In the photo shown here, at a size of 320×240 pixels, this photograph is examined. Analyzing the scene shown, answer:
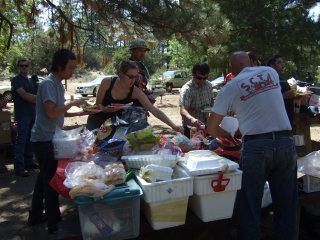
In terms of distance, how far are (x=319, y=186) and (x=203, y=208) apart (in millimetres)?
1034

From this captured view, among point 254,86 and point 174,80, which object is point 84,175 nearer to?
point 254,86

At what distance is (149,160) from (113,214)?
1.34ft

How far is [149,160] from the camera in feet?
6.64

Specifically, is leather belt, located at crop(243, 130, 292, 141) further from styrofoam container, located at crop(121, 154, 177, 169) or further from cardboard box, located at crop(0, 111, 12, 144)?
cardboard box, located at crop(0, 111, 12, 144)

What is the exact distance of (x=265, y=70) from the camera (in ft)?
6.91

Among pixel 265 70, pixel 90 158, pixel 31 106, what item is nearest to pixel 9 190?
pixel 31 106

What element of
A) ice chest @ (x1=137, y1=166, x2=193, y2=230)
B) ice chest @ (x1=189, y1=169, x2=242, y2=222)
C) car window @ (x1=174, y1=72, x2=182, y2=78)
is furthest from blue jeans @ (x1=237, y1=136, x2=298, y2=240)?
car window @ (x1=174, y1=72, x2=182, y2=78)

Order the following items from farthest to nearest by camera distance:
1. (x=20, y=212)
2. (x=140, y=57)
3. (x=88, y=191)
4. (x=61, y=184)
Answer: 1. (x=140, y=57)
2. (x=20, y=212)
3. (x=61, y=184)
4. (x=88, y=191)

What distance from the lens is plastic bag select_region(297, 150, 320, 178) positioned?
2.32 metres

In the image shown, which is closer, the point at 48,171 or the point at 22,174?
the point at 48,171

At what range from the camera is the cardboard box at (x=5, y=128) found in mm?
4750

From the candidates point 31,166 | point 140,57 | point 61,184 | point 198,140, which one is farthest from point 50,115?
point 31,166

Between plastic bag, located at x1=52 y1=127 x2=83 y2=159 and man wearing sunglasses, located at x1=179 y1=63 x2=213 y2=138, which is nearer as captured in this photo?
plastic bag, located at x1=52 y1=127 x2=83 y2=159

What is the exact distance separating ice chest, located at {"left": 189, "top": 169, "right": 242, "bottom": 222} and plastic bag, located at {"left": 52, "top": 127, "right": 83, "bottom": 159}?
33.5 inches
